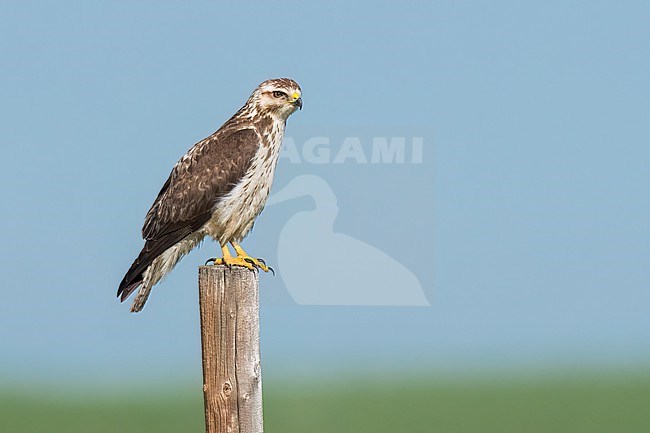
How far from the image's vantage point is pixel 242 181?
306 inches

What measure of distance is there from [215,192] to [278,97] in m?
0.88

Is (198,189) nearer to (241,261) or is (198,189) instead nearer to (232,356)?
(241,261)

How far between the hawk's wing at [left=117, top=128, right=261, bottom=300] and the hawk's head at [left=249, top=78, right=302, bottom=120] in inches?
11.3

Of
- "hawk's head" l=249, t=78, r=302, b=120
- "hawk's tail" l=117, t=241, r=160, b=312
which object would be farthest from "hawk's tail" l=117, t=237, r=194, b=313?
"hawk's head" l=249, t=78, r=302, b=120

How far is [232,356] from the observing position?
585cm

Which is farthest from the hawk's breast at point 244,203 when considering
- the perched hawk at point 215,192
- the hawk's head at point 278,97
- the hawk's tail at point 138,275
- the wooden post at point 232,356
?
the wooden post at point 232,356

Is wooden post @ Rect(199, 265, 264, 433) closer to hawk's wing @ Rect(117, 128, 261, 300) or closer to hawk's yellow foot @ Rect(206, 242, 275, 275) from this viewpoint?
hawk's yellow foot @ Rect(206, 242, 275, 275)

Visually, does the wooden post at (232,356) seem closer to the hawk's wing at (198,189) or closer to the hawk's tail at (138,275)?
the hawk's tail at (138,275)

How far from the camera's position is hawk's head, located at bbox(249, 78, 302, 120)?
799 centimetres

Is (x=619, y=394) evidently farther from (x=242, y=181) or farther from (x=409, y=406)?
(x=242, y=181)

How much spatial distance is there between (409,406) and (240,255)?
36.8ft

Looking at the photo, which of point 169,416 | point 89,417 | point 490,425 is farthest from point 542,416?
point 89,417

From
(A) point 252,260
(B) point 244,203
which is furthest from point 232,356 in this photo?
(B) point 244,203

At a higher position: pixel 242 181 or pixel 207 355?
pixel 242 181
